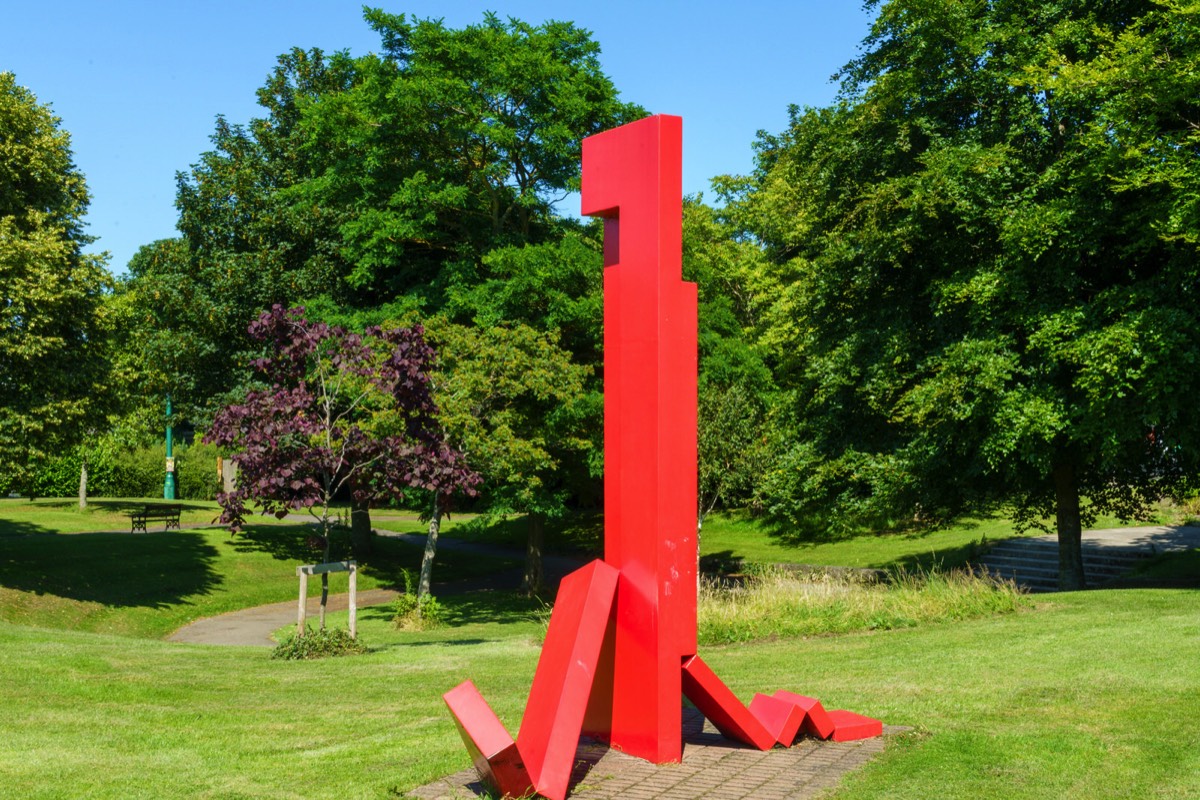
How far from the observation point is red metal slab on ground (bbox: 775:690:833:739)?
8273mm

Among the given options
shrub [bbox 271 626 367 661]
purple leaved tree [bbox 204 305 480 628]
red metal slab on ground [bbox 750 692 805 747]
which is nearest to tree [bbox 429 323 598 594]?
purple leaved tree [bbox 204 305 480 628]

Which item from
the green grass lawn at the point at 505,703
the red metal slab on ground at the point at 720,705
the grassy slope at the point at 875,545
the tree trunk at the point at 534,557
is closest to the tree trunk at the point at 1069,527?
the green grass lawn at the point at 505,703

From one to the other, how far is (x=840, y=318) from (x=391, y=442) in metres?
12.3

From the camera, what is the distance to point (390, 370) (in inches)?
681

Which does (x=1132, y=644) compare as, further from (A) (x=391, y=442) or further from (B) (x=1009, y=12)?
(B) (x=1009, y=12)

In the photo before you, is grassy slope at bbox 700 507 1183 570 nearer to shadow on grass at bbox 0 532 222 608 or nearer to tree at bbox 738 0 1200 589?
tree at bbox 738 0 1200 589

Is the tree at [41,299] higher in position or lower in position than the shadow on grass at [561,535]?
higher

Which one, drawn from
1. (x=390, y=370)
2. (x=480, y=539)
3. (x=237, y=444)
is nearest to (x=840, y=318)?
(x=390, y=370)

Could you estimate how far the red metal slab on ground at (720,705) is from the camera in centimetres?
799

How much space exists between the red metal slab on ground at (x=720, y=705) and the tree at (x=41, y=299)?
61.1ft

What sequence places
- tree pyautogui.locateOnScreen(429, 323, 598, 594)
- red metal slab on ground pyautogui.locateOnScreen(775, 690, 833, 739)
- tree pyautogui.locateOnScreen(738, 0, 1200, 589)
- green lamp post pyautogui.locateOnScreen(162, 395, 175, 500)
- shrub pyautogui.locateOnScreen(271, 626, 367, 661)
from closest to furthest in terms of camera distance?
red metal slab on ground pyautogui.locateOnScreen(775, 690, 833, 739), shrub pyautogui.locateOnScreen(271, 626, 367, 661), tree pyautogui.locateOnScreen(738, 0, 1200, 589), tree pyautogui.locateOnScreen(429, 323, 598, 594), green lamp post pyautogui.locateOnScreen(162, 395, 175, 500)

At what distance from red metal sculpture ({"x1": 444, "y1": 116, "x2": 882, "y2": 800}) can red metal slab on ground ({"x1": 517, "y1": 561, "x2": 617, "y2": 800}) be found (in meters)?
0.01

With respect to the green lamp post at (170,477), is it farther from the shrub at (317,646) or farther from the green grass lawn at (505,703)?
the shrub at (317,646)

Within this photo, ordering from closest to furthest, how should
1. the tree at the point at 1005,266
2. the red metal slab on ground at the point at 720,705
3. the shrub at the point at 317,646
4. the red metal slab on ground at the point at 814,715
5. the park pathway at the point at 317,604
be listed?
the red metal slab on ground at the point at 720,705, the red metal slab on ground at the point at 814,715, the shrub at the point at 317,646, the tree at the point at 1005,266, the park pathway at the point at 317,604
